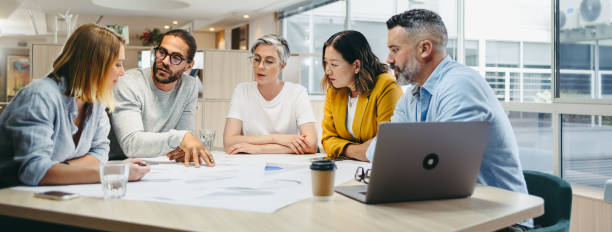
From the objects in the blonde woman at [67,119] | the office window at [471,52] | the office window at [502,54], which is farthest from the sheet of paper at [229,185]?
the office window at [471,52]

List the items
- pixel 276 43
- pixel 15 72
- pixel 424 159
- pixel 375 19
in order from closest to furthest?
pixel 424 159 < pixel 276 43 < pixel 375 19 < pixel 15 72

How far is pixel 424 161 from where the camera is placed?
1104 mm

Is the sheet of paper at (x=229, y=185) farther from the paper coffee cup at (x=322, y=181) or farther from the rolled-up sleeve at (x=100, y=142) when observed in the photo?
the rolled-up sleeve at (x=100, y=142)

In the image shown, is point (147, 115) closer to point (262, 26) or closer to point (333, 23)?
point (333, 23)

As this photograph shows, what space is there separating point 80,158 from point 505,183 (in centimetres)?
137

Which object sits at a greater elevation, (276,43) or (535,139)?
(276,43)

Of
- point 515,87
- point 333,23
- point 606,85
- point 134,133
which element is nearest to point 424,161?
point 134,133

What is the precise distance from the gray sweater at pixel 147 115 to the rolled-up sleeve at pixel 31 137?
1.90ft

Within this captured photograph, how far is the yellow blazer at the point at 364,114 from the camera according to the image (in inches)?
83.4

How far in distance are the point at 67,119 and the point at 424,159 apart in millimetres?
1043

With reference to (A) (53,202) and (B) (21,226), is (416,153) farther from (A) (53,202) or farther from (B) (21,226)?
(B) (21,226)

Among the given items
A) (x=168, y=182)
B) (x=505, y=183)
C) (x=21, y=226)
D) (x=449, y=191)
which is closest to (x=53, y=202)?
(x=21, y=226)

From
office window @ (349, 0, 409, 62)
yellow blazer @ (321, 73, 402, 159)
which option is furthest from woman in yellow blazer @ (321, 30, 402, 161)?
office window @ (349, 0, 409, 62)

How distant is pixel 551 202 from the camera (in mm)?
1450
